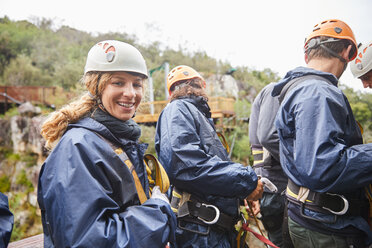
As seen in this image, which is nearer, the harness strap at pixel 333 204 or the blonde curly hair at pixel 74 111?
the blonde curly hair at pixel 74 111

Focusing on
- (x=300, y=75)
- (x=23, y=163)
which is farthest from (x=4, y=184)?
(x=300, y=75)

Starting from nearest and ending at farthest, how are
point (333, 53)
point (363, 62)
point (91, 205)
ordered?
point (91, 205), point (333, 53), point (363, 62)

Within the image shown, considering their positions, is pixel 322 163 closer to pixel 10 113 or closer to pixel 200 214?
pixel 200 214

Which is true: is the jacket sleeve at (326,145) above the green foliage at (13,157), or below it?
above

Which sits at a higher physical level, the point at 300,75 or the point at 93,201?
the point at 300,75

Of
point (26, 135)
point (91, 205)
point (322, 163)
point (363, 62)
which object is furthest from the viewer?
point (26, 135)

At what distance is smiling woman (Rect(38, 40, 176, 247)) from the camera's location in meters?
1.15

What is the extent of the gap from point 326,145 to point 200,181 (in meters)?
1.08

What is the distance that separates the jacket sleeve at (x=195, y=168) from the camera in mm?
2078

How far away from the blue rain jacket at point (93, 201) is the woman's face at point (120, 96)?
0.20 meters

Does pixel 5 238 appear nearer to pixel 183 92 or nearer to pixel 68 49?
pixel 183 92

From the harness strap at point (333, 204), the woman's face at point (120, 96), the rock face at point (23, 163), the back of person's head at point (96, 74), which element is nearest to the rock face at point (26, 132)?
the rock face at point (23, 163)

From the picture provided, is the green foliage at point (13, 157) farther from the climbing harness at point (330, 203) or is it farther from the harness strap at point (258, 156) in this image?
the climbing harness at point (330, 203)

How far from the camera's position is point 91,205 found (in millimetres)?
1162
